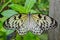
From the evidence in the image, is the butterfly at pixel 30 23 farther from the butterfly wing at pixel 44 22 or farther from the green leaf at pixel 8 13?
the green leaf at pixel 8 13

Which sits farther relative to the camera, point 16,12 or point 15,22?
point 16,12

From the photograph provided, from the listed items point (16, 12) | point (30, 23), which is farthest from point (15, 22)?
point (16, 12)

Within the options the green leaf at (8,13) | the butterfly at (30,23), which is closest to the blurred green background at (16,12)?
the green leaf at (8,13)

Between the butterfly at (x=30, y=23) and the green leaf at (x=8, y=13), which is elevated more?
the green leaf at (x=8, y=13)

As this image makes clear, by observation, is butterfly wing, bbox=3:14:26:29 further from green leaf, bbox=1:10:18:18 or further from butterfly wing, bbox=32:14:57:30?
green leaf, bbox=1:10:18:18

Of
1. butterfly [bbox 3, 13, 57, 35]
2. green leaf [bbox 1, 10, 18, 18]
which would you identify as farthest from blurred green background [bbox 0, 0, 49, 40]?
butterfly [bbox 3, 13, 57, 35]

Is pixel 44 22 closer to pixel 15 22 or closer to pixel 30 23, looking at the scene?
pixel 30 23

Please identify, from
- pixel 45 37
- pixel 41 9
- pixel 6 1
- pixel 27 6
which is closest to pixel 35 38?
pixel 45 37

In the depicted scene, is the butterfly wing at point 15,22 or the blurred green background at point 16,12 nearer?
the butterfly wing at point 15,22
